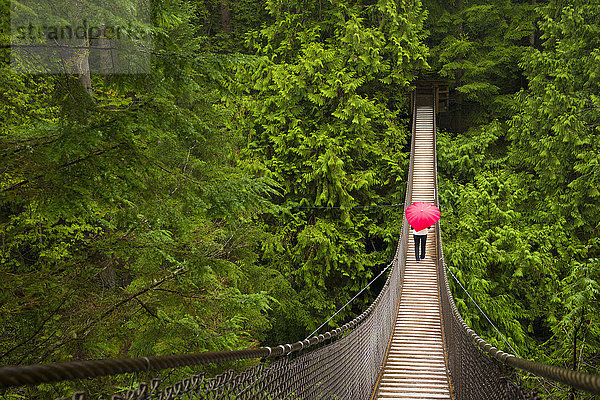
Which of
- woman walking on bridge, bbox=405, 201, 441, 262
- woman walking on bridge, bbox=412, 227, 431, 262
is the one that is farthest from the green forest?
woman walking on bridge, bbox=405, 201, 441, 262

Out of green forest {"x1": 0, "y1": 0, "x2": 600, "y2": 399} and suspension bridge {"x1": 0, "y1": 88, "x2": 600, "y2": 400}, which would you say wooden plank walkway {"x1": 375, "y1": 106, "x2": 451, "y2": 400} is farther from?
green forest {"x1": 0, "y1": 0, "x2": 600, "y2": 399}

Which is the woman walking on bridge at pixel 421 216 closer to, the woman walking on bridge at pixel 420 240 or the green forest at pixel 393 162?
the woman walking on bridge at pixel 420 240

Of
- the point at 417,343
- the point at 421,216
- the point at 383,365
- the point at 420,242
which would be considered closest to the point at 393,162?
the point at 420,242

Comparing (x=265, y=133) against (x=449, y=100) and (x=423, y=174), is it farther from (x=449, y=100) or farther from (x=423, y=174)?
(x=449, y=100)

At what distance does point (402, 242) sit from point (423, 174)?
376 centimetres

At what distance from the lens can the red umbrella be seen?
815 centimetres

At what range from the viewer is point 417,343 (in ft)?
20.7

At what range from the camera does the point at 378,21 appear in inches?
533

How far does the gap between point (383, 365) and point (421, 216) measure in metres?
3.28

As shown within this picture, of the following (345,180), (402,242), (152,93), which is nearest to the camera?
(152,93)

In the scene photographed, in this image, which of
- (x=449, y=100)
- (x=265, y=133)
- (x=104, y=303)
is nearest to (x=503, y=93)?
(x=449, y=100)

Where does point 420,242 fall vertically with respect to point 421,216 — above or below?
below

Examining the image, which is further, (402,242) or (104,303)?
(402,242)

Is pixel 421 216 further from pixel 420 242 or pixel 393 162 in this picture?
pixel 393 162
